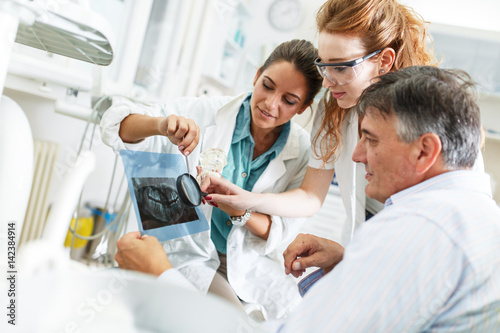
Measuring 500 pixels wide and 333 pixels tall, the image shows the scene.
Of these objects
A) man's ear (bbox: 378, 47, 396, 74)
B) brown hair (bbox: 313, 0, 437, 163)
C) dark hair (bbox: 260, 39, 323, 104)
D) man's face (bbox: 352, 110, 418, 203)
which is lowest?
man's face (bbox: 352, 110, 418, 203)

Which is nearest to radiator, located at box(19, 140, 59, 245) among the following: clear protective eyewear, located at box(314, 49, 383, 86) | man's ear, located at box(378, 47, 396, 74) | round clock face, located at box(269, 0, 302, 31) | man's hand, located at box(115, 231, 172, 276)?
man's hand, located at box(115, 231, 172, 276)

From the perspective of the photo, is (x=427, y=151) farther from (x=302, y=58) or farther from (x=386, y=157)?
(x=302, y=58)

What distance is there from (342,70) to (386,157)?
395 mm

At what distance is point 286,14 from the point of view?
116 inches

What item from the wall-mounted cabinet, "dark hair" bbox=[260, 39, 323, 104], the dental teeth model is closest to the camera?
the dental teeth model

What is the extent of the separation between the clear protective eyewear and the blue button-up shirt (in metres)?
0.24

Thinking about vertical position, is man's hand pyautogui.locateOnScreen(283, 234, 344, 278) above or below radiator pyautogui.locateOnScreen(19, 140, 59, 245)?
above

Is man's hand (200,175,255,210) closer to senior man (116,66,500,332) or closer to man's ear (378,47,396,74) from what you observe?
senior man (116,66,500,332)

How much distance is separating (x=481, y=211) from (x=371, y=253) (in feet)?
0.62

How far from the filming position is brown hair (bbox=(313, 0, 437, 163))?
3.16ft

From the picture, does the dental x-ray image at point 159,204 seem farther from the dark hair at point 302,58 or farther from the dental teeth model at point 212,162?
the dark hair at point 302,58

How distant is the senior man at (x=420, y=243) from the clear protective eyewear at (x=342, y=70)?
1.05 ft

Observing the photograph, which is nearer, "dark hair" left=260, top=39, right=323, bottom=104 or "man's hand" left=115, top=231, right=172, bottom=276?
"man's hand" left=115, top=231, right=172, bottom=276

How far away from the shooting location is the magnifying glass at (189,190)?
0.81 meters
